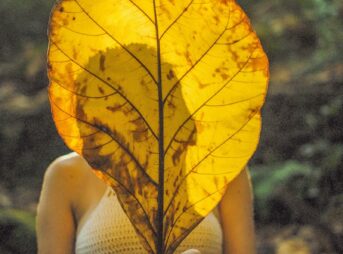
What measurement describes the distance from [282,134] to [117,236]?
233 cm

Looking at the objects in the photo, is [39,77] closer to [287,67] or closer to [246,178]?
[287,67]

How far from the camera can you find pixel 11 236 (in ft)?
8.89

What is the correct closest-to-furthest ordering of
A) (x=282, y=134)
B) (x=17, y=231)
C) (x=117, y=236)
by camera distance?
(x=117, y=236), (x=17, y=231), (x=282, y=134)

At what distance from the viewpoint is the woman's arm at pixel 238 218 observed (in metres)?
0.70

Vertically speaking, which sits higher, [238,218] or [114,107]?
[114,107]

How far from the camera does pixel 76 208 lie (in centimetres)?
74

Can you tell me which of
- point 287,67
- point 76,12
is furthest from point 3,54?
point 76,12

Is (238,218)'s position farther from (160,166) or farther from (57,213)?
(160,166)

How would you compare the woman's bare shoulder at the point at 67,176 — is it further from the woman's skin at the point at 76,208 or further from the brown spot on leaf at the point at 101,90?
the brown spot on leaf at the point at 101,90

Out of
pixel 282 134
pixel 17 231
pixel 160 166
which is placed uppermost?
pixel 160 166

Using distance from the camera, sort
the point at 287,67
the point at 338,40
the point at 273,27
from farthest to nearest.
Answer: the point at 273,27, the point at 287,67, the point at 338,40

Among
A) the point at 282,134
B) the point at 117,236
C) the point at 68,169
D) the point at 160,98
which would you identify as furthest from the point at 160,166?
the point at 282,134

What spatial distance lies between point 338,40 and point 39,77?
2122mm

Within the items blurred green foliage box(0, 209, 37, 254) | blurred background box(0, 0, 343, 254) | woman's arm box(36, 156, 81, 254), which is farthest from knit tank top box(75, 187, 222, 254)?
blurred green foliage box(0, 209, 37, 254)
